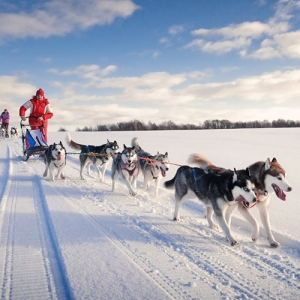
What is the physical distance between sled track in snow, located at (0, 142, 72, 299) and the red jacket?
14.7ft

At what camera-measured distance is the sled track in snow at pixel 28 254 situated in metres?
2.29

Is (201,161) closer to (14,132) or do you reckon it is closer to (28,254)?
(28,254)

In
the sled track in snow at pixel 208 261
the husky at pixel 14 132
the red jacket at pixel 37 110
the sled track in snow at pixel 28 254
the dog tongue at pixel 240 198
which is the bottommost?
the sled track in snow at pixel 208 261

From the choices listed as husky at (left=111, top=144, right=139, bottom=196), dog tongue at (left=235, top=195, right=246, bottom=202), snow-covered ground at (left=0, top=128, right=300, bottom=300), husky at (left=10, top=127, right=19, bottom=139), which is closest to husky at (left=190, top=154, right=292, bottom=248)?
snow-covered ground at (left=0, top=128, right=300, bottom=300)

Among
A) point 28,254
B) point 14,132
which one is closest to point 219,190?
point 28,254

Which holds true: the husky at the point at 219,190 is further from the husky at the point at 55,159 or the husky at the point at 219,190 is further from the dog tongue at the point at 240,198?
the husky at the point at 55,159

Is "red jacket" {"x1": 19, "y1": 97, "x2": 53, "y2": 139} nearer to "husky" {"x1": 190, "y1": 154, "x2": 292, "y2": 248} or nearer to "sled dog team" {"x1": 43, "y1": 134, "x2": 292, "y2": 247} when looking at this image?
"sled dog team" {"x1": 43, "y1": 134, "x2": 292, "y2": 247}

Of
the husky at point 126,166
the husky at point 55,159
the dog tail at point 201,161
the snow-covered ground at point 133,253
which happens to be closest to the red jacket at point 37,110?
the husky at point 55,159

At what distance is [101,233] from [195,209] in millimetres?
2016

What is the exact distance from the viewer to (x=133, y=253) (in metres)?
2.98

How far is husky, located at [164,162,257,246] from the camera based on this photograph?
10.9 ft

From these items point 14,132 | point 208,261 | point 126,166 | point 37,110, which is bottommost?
point 208,261

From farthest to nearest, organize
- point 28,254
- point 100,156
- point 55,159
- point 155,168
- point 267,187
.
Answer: point 100,156, point 55,159, point 155,168, point 267,187, point 28,254

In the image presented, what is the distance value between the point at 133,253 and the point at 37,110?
23.9ft
